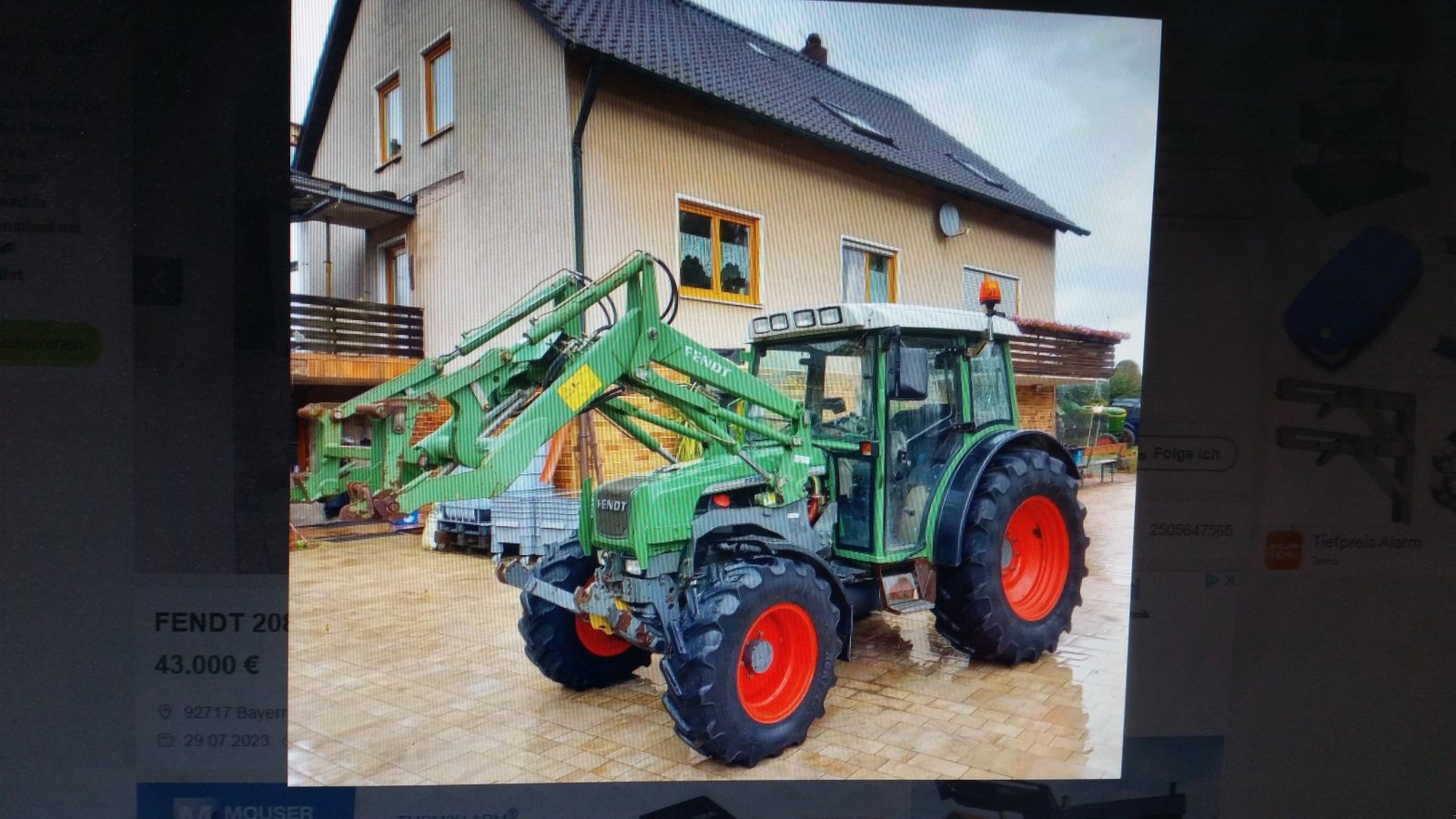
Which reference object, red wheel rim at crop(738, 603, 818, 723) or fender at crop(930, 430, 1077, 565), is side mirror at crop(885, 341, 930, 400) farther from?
red wheel rim at crop(738, 603, 818, 723)

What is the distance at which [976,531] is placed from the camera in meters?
2.01

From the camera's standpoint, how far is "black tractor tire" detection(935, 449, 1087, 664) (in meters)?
2.00

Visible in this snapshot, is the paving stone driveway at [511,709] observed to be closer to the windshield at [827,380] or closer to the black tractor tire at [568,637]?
the black tractor tire at [568,637]

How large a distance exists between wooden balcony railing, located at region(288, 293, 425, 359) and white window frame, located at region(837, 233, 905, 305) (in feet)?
3.76

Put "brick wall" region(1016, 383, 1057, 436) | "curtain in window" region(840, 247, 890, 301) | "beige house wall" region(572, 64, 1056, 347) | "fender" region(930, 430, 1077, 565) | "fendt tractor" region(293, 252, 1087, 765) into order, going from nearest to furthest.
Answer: "fendt tractor" region(293, 252, 1087, 765), "beige house wall" region(572, 64, 1056, 347), "curtain in window" region(840, 247, 890, 301), "fender" region(930, 430, 1077, 565), "brick wall" region(1016, 383, 1057, 436)

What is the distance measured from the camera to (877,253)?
1.87 meters

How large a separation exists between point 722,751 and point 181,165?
5.49ft

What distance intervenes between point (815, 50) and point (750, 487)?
45.5 inches

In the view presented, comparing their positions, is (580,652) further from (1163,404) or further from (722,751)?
(1163,404)

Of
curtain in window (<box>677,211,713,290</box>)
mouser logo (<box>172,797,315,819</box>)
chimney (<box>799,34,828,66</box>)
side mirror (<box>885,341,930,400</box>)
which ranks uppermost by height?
chimney (<box>799,34,828,66</box>)

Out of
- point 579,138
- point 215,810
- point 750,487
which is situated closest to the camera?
point 215,810

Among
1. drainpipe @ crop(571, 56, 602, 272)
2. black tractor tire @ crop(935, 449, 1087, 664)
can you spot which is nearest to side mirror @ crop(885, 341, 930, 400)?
black tractor tire @ crop(935, 449, 1087, 664)

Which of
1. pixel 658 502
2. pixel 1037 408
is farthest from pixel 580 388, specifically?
pixel 1037 408

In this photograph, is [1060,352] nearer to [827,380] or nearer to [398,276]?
[827,380]
